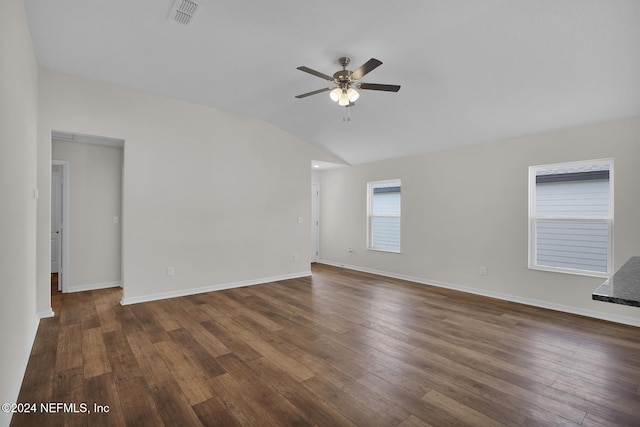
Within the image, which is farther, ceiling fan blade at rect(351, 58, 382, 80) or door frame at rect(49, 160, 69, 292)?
door frame at rect(49, 160, 69, 292)

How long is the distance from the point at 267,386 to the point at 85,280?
4.31 meters

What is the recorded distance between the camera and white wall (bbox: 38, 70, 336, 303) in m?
3.95

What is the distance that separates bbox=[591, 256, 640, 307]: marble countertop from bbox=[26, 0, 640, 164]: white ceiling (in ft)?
6.69

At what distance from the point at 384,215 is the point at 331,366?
4186 mm

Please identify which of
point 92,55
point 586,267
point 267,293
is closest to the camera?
point 92,55

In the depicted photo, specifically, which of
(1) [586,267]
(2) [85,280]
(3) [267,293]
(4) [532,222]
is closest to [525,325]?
(1) [586,267]

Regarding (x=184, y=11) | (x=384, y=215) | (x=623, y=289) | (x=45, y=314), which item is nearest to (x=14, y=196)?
(x=184, y=11)

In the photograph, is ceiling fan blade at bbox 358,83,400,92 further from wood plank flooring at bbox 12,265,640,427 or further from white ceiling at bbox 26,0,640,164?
wood plank flooring at bbox 12,265,640,427

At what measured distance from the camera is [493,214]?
4633 mm

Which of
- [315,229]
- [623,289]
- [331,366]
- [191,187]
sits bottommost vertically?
[331,366]

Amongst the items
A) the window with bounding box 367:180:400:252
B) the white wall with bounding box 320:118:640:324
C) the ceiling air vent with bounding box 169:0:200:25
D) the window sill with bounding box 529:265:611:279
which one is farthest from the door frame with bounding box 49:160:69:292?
the window sill with bounding box 529:265:611:279

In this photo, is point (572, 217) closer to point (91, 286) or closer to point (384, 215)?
point (384, 215)

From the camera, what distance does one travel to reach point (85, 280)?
494 centimetres

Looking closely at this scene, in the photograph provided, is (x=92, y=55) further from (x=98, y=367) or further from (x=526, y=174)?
(x=526, y=174)
